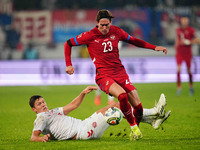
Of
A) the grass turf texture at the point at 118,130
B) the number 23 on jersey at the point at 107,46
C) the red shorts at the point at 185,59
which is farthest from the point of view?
the red shorts at the point at 185,59

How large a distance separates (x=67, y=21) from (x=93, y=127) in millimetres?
17827

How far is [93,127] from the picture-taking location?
5.96m

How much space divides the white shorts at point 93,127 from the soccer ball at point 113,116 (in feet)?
0.31

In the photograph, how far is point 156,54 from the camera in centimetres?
2025

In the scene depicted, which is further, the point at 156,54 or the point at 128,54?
the point at 128,54

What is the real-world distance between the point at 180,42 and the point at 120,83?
309 inches

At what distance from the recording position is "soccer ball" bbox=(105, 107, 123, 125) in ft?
18.8

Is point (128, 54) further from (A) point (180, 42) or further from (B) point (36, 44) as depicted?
(A) point (180, 42)

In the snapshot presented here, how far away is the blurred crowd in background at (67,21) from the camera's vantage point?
21.7 meters

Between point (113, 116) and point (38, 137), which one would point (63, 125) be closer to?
point (38, 137)

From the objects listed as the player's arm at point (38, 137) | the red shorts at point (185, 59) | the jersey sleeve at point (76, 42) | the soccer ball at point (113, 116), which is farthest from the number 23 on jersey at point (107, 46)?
the red shorts at point (185, 59)

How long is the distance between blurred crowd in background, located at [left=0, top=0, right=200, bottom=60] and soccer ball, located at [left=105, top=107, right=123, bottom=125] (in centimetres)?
1484

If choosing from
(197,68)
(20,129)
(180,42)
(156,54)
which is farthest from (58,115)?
(156,54)

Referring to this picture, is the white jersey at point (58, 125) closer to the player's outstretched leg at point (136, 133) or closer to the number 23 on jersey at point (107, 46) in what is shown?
the player's outstretched leg at point (136, 133)
